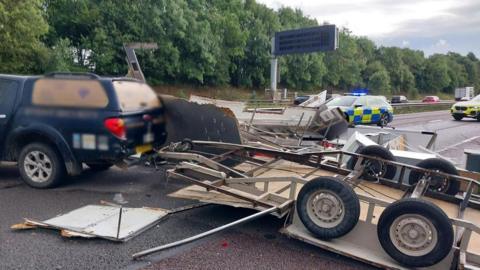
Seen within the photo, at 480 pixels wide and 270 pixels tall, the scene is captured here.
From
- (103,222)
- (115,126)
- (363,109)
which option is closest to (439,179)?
(103,222)

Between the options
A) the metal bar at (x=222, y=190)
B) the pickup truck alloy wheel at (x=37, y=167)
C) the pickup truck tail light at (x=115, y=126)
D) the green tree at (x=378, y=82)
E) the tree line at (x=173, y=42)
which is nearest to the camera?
the metal bar at (x=222, y=190)

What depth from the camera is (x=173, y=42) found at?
105 feet

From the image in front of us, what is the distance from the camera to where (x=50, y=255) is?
3.38 metres

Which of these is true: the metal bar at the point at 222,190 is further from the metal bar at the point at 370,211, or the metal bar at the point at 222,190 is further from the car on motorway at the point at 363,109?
the car on motorway at the point at 363,109

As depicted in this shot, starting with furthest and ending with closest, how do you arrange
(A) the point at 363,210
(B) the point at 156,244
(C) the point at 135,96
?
(C) the point at 135,96 → (A) the point at 363,210 → (B) the point at 156,244

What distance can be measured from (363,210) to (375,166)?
42.6 inches

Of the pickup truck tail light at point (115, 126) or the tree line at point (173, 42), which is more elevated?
the tree line at point (173, 42)

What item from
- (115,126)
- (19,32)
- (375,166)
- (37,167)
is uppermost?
(19,32)

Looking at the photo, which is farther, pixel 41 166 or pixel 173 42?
pixel 173 42

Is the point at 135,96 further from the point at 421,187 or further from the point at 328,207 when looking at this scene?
the point at 421,187

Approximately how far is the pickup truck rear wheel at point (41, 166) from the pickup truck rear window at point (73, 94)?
2.07 feet

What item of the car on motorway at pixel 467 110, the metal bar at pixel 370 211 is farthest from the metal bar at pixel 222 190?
the car on motorway at pixel 467 110

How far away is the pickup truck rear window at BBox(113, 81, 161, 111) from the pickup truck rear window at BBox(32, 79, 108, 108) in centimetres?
22

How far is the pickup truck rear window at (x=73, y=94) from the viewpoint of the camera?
501cm
